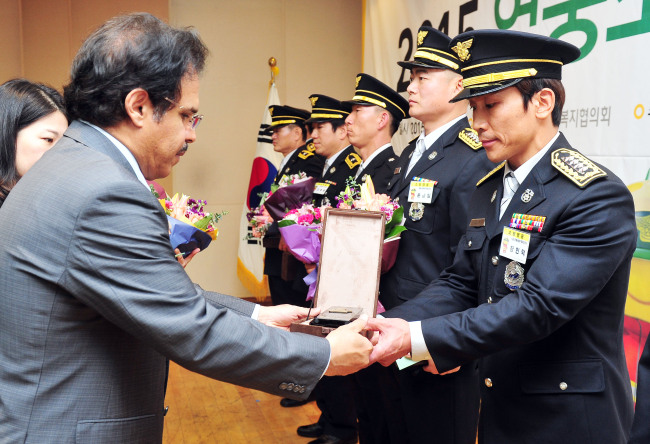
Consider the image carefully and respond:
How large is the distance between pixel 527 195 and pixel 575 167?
0.14 m

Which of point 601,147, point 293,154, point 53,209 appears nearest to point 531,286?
point 53,209

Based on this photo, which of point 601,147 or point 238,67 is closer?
point 601,147

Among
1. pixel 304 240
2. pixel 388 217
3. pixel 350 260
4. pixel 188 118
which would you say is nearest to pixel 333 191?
pixel 304 240

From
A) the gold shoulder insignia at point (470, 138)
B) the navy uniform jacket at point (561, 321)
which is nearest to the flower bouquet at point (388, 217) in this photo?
the gold shoulder insignia at point (470, 138)

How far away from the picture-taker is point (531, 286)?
1504 mm

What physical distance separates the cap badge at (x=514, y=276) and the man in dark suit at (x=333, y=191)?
5.32 ft

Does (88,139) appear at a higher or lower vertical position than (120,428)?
higher

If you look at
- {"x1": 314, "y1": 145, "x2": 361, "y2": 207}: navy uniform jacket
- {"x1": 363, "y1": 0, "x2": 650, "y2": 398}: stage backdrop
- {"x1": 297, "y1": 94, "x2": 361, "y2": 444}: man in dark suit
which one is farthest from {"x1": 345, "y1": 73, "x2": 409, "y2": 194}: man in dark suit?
{"x1": 363, "y1": 0, "x2": 650, "y2": 398}: stage backdrop

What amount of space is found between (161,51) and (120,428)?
2.55 feet

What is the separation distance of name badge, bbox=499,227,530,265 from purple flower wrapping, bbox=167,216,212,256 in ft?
3.46

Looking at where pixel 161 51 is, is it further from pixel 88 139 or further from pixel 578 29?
pixel 578 29

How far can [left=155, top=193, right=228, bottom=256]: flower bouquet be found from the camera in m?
2.08

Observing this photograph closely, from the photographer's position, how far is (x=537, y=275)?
150 centimetres

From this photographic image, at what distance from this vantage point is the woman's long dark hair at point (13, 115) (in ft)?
6.55
